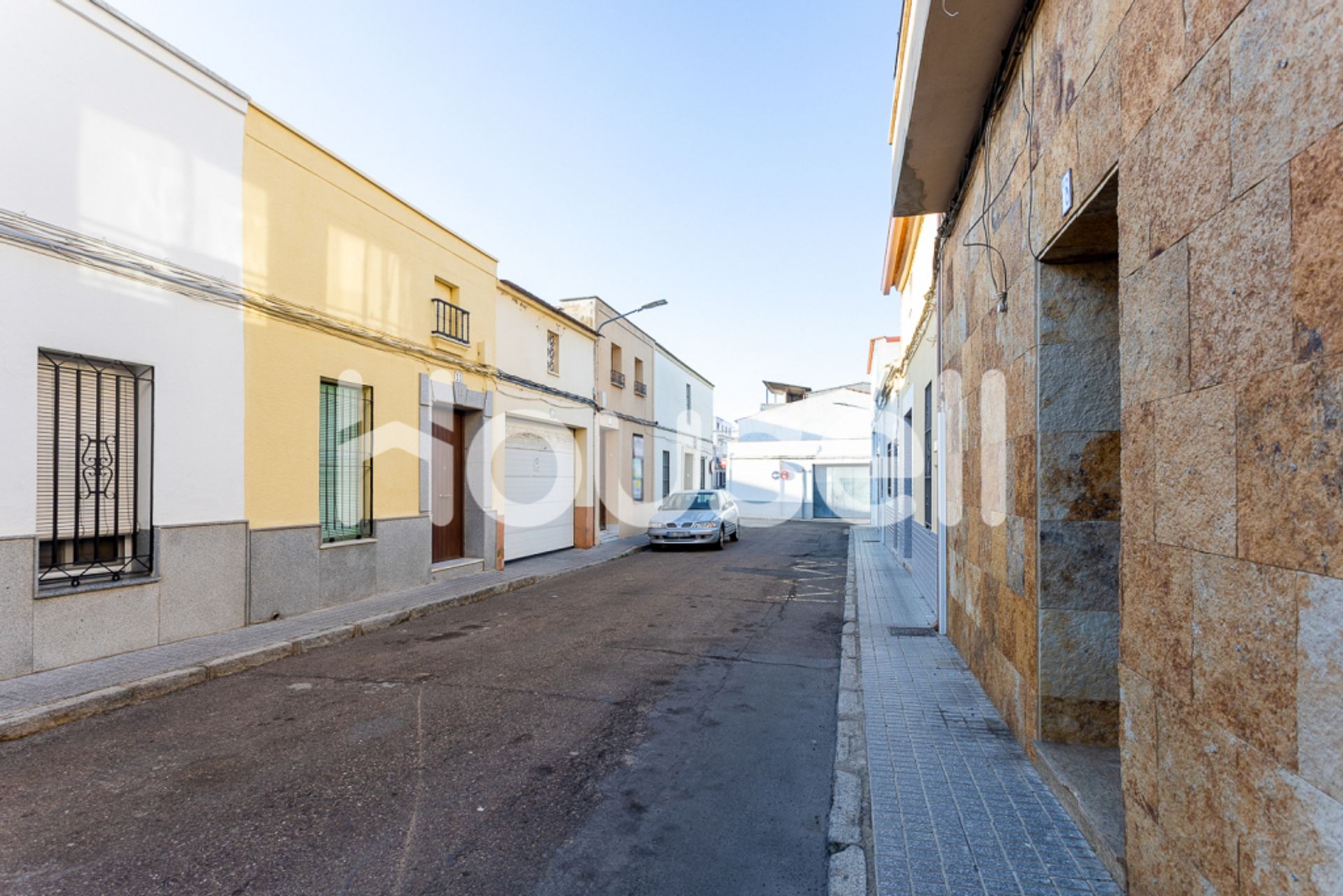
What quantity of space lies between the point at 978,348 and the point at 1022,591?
6.74 feet

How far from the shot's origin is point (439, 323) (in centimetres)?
1063

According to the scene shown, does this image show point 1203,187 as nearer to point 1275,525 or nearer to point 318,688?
point 1275,525

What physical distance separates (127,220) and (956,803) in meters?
7.84

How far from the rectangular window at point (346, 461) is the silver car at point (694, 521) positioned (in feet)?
26.1

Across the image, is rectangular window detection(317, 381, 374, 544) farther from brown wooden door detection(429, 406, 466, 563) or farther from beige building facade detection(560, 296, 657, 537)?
beige building facade detection(560, 296, 657, 537)

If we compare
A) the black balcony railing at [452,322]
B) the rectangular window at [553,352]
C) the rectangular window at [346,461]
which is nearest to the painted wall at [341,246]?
the black balcony railing at [452,322]

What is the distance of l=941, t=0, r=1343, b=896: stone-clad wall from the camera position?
156 centimetres

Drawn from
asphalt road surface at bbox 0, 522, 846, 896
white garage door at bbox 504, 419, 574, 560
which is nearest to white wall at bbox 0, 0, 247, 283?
asphalt road surface at bbox 0, 522, 846, 896

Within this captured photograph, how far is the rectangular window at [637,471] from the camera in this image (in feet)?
63.3

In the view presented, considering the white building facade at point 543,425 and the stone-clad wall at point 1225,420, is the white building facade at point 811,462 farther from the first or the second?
the stone-clad wall at point 1225,420

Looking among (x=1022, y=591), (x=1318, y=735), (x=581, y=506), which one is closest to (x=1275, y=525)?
(x=1318, y=735)

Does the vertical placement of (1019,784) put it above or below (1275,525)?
below

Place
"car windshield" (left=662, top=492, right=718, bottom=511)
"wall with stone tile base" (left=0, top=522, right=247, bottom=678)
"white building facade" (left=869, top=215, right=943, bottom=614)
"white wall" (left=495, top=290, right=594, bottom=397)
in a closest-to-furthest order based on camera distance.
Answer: "wall with stone tile base" (left=0, top=522, right=247, bottom=678), "white building facade" (left=869, top=215, right=943, bottom=614), "white wall" (left=495, top=290, right=594, bottom=397), "car windshield" (left=662, top=492, right=718, bottom=511)

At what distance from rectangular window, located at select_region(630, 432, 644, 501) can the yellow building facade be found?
7.64 metres
